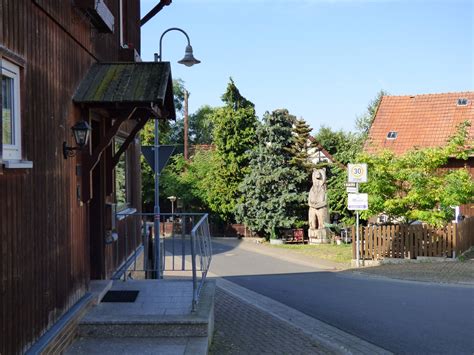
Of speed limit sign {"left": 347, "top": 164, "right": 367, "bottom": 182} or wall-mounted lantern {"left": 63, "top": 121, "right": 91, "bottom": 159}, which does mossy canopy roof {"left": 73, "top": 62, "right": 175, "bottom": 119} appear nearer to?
wall-mounted lantern {"left": 63, "top": 121, "right": 91, "bottom": 159}

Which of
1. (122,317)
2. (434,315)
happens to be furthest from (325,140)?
(122,317)

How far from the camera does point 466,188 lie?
19203 millimetres

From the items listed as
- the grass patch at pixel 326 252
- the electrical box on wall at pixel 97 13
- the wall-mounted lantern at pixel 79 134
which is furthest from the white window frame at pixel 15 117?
the grass patch at pixel 326 252

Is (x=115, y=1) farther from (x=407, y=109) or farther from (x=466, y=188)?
(x=407, y=109)

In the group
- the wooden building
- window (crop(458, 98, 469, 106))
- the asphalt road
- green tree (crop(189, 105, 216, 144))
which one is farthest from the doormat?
green tree (crop(189, 105, 216, 144))

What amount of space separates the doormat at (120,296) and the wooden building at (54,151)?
44cm

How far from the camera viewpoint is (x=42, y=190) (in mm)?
5555

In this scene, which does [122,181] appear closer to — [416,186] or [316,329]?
[316,329]

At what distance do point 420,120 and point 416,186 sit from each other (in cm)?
1420

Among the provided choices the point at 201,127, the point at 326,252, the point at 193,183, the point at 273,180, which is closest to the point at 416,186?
the point at 326,252

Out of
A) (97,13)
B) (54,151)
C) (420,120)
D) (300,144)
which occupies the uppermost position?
(420,120)

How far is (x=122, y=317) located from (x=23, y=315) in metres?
1.85

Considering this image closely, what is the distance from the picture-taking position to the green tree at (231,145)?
34188mm

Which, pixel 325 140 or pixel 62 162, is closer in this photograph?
pixel 62 162
